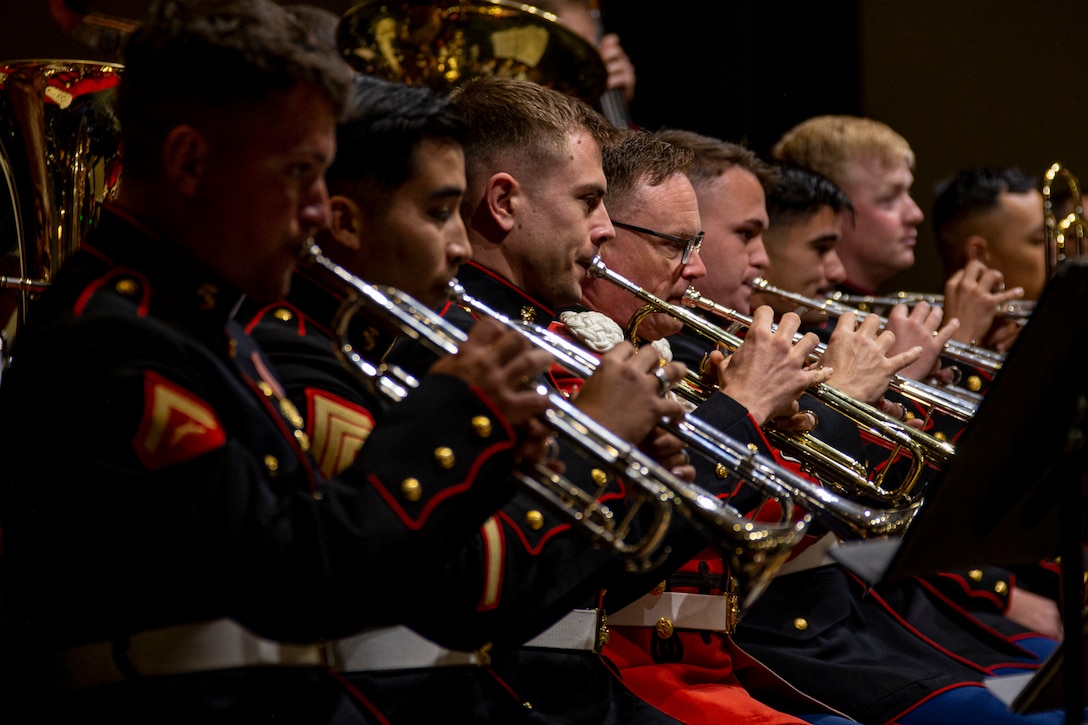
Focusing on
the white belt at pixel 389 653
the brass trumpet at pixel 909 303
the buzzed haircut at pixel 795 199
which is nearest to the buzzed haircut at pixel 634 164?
the buzzed haircut at pixel 795 199

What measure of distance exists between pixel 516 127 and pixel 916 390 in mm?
1391

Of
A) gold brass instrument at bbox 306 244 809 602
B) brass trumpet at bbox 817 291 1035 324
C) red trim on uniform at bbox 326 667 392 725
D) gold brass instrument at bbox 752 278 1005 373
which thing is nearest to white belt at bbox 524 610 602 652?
gold brass instrument at bbox 306 244 809 602

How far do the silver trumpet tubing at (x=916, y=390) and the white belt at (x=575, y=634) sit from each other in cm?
123

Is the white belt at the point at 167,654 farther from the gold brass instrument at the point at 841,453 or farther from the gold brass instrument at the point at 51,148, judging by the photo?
the gold brass instrument at the point at 841,453

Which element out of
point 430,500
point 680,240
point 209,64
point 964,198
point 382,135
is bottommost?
point 964,198

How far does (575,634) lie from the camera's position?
221 cm

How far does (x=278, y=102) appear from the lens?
63.4 inches

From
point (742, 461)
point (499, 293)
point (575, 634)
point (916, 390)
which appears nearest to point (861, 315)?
point (916, 390)

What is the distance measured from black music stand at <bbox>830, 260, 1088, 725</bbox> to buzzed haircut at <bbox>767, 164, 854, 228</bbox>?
2409 mm

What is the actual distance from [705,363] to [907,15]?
4.09 meters

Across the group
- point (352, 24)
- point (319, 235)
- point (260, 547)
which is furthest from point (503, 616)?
point (352, 24)

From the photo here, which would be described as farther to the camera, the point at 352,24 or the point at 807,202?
the point at 807,202

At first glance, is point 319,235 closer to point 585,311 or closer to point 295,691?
point 295,691

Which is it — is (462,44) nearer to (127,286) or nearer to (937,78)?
(127,286)
